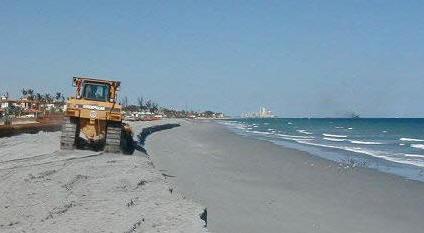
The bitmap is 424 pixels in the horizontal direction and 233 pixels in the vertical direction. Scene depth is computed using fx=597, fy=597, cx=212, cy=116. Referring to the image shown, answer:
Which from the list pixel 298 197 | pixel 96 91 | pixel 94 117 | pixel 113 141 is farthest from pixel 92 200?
pixel 96 91

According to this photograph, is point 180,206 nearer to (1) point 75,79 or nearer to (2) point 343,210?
(2) point 343,210

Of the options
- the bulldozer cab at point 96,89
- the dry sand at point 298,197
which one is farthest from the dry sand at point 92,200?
the bulldozer cab at point 96,89

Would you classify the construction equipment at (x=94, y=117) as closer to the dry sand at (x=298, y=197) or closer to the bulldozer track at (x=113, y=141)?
the bulldozer track at (x=113, y=141)

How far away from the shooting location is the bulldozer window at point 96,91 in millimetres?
19984

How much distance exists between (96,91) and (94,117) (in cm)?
107

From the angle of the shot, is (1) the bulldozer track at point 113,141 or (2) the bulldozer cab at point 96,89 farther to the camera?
(2) the bulldozer cab at point 96,89

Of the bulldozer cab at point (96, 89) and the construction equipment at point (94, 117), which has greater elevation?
the bulldozer cab at point (96, 89)

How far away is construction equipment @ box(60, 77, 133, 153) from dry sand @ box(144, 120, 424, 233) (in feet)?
6.16

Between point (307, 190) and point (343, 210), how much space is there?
3013 millimetres

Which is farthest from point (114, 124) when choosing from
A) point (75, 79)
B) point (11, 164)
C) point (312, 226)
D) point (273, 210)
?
point (312, 226)

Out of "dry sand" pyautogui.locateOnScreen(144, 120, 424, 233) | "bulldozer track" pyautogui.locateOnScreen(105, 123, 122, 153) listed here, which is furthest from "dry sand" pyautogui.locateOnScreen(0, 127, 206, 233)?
"bulldozer track" pyautogui.locateOnScreen(105, 123, 122, 153)

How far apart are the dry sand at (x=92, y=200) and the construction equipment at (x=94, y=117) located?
4260 mm

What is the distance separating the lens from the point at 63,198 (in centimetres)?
984

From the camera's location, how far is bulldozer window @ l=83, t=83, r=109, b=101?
1998 cm
